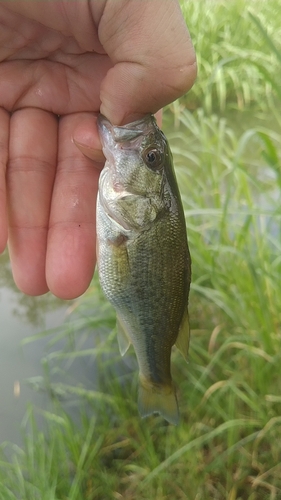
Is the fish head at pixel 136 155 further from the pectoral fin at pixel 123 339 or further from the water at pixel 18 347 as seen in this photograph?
the water at pixel 18 347

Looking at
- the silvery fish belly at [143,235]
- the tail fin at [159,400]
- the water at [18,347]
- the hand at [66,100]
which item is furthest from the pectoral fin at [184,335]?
the water at [18,347]

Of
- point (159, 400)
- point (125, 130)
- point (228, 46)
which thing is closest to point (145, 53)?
point (125, 130)

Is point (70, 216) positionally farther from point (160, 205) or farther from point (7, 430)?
point (7, 430)

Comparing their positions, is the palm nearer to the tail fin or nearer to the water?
the tail fin

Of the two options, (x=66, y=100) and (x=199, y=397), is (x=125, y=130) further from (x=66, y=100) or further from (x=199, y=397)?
(x=199, y=397)

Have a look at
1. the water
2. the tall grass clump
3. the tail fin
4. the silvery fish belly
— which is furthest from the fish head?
the tall grass clump
